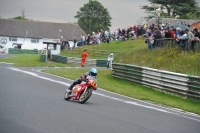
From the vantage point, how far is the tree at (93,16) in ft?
404

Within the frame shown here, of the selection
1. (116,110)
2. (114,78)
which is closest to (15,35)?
(114,78)

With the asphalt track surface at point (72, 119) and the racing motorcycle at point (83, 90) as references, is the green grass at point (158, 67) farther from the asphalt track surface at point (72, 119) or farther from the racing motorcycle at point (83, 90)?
the asphalt track surface at point (72, 119)

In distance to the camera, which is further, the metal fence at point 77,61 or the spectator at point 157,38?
the metal fence at point 77,61

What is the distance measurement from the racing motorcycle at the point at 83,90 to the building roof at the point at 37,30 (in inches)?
3453

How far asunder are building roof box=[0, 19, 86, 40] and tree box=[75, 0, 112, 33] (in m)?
15.2

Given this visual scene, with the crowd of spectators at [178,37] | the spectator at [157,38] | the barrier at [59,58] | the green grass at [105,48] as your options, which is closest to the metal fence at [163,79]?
the crowd of spectators at [178,37]

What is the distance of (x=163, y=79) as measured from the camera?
24.3 m

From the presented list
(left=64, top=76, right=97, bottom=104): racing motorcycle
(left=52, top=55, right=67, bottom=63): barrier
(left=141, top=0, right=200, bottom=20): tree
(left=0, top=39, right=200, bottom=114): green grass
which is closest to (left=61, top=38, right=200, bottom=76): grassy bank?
(left=0, top=39, right=200, bottom=114): green grass

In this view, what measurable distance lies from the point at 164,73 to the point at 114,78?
22.5ft

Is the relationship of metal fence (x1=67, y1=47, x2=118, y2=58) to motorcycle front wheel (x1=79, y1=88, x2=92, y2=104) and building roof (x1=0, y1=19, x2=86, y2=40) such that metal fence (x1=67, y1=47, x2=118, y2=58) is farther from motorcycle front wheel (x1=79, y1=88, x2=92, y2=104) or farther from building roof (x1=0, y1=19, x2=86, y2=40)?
building roof (x1=0, y1=19, x2=86, y2=40)

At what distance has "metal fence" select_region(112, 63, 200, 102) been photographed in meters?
21.7

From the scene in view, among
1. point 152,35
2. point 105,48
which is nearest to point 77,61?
point 105,48

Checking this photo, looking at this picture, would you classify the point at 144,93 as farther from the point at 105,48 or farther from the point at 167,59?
the point at 105,48

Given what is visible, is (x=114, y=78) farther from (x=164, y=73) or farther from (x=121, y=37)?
(x=121, y=37)
